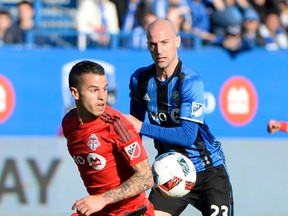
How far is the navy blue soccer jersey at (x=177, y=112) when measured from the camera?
6.11 metres

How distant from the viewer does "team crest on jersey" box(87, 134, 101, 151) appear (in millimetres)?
5207

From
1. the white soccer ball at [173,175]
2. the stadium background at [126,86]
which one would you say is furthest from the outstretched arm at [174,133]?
the stadium background at [126,86]

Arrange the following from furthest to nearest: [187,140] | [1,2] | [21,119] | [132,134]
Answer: [1,2]
[21,119]
[187,140]
[132,134]

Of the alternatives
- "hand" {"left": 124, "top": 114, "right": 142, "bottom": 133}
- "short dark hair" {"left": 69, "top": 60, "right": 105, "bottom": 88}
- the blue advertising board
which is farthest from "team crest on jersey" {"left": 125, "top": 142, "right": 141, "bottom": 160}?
the blue advertising board

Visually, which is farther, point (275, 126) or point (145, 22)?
point (145, 22)

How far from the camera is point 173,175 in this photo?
6.02m

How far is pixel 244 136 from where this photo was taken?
Result: 1439 cm

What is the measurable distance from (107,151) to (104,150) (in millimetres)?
20

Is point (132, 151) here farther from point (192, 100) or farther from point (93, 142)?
point (192, 100)

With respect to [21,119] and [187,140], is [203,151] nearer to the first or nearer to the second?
[187,140]

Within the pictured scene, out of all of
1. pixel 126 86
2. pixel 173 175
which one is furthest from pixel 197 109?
pixel 126 86

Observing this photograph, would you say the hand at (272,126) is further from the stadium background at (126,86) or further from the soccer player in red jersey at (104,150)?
the stadium background at (126,86)

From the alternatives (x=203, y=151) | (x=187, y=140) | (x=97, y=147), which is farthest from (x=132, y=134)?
(x=203, y=151)

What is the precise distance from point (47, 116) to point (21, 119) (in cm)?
42
